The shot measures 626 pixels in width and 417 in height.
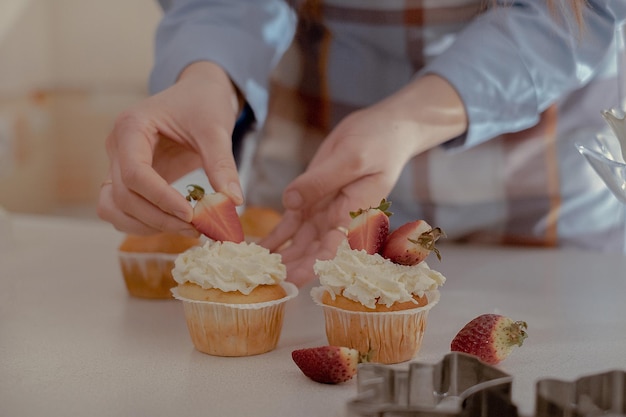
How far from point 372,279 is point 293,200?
1.15ft

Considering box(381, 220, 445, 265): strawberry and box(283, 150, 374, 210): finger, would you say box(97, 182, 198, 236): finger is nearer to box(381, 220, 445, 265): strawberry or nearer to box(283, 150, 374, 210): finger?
box(283, 150, 374, 210): finger

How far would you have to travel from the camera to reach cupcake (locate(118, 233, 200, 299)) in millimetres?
1362

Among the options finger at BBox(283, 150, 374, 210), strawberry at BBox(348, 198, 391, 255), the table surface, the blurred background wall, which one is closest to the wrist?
finger at BBox(283, 150, 374, 210)

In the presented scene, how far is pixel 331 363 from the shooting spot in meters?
0.98

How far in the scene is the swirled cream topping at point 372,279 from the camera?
1.06m

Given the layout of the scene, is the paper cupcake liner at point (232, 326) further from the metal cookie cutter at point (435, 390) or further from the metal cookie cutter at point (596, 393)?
the metal cookie cutter at point (596, 393)

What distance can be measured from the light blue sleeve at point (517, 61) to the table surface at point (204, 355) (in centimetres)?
27

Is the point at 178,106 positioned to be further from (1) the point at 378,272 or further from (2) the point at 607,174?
(2) the point at 607,174

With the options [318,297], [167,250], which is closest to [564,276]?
[318,297]

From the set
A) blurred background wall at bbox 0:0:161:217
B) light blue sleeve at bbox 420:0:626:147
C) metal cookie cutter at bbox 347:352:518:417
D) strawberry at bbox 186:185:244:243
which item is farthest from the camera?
blurred background wall at bbox 0:0:161:217

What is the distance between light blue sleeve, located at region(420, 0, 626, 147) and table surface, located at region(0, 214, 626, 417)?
0.27m

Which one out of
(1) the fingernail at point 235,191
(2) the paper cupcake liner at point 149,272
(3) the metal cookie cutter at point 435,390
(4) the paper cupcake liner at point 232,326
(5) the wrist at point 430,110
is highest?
(5) the wrist at point 430,110

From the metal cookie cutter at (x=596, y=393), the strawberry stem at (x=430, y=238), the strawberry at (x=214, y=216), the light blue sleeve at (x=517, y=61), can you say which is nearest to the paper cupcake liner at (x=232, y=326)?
the strawberry at (x=214, y=216)

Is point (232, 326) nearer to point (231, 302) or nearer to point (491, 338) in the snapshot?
point (231, 302)
